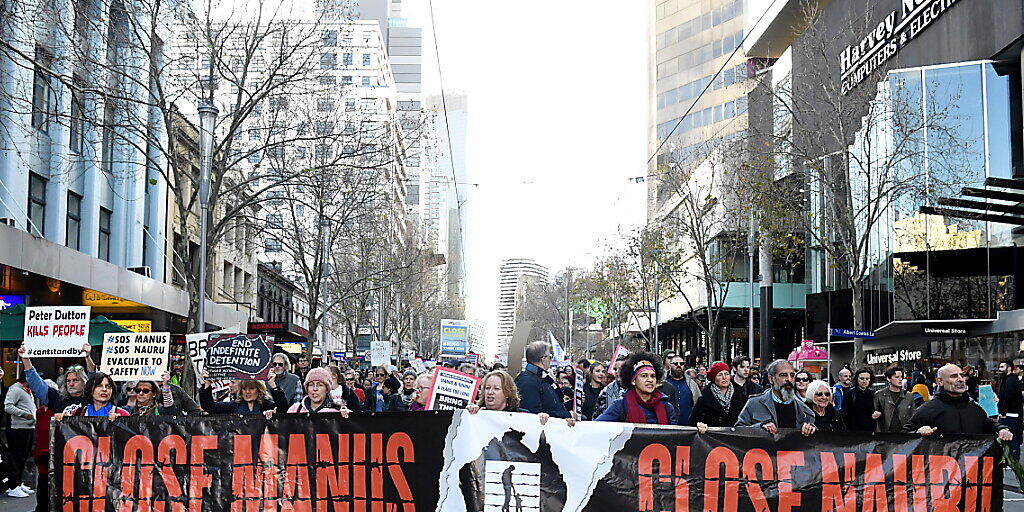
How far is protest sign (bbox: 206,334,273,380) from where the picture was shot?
597 inches

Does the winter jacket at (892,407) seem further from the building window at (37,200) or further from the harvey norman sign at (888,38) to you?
the harvey norman sign at (888,38)

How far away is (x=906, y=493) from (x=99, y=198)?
25542 millimetres

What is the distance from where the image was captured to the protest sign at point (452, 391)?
953 cm

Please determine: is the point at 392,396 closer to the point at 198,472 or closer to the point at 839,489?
the point at 198,472

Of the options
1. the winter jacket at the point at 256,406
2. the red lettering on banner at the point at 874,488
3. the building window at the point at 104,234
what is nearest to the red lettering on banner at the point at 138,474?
the winter jacket at the point at 256,406

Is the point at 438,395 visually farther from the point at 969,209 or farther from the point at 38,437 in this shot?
the point at 969,209

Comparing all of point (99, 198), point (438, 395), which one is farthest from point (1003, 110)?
point (438, 395)

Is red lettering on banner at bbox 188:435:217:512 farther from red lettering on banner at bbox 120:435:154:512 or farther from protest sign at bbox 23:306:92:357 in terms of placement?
protest sign at bbox 23:306:92:357

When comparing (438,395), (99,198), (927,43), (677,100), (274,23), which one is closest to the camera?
(438,395)

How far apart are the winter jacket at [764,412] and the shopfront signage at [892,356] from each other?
29009 millimetres

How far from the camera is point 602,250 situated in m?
58.6

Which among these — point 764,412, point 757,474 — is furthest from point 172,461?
point 764,412

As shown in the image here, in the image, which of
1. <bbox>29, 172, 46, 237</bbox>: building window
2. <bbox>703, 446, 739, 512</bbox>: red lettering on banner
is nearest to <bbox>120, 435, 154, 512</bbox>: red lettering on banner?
<bbox>703, 446, 739, 512</bbox>: red lettering on banner

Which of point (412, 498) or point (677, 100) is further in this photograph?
point (677, 100)
